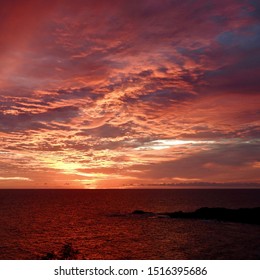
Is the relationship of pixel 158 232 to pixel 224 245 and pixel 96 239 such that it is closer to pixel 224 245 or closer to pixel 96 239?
pixel 96 239

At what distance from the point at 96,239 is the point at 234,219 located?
42157 mm

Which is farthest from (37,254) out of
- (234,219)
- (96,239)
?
(234,219)

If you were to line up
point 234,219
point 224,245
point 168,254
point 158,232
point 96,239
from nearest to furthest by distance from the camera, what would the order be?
point 168,254
point 224,245
point 96,239
point 158,232
point 234,219

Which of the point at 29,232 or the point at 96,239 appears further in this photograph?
the point at 29,232

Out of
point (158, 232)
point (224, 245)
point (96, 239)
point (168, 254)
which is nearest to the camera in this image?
point (168, 254)

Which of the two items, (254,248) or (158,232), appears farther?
(158,232)
